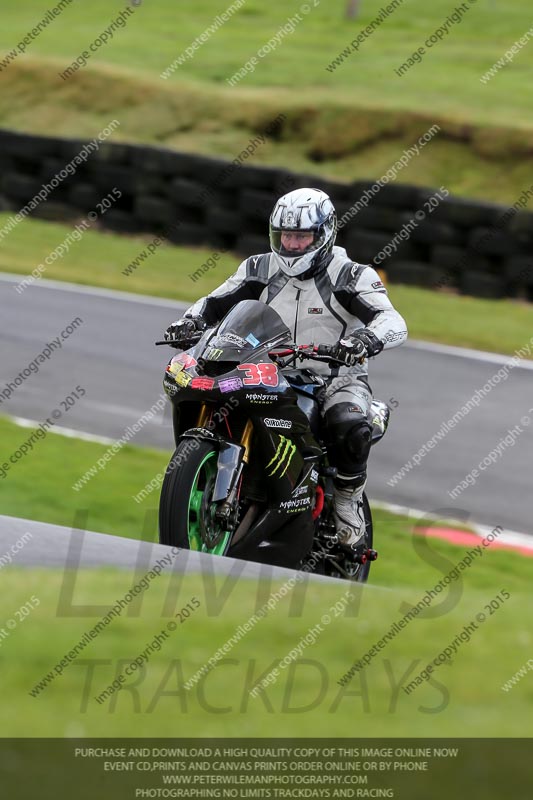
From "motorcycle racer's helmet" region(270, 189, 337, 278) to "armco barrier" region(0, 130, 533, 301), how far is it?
892 cm

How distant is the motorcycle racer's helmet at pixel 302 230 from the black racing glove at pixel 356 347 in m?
0.45

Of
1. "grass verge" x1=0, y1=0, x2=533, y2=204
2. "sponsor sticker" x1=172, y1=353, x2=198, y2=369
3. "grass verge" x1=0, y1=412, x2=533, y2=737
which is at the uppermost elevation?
"grass verge" x1=0, y1=0, x2=533, y2=204

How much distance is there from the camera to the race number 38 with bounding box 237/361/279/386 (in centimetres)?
590

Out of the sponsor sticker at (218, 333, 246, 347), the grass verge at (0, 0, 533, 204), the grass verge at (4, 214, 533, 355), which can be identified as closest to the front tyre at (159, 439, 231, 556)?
the sponsor sticker at (218, 333, 246, 347)

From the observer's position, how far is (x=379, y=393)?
11.5 meters

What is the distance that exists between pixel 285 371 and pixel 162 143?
14986 millimetres

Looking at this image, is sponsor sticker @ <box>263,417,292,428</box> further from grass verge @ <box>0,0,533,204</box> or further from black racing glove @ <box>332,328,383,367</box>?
grass verge @ <box>0,0,533,204</box>

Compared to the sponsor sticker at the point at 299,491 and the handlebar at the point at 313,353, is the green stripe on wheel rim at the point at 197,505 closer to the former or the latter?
the sponsor sticker at the point at 299,491

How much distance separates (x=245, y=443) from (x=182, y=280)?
10065mm

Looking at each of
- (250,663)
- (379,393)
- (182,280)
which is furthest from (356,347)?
(182,280)

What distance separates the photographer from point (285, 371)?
6.40m

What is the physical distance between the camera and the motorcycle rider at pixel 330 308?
6340 millimetres

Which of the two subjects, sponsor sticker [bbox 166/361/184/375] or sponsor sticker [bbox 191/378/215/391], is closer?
sponsor sticker [bbox 191/378/215/391]

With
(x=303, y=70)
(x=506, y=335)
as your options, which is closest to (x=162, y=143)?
(x=303, y=70)
